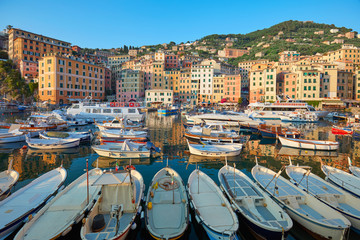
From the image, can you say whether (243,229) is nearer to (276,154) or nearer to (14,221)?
(14,221)

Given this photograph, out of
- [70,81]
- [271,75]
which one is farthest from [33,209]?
[271,75]

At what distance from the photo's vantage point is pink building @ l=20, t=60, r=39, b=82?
250 feet

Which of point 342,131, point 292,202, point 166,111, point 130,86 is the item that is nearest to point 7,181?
point 292,202

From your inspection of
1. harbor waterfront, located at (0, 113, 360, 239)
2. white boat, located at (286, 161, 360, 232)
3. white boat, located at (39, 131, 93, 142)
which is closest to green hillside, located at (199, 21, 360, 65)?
harbor waterfront, located at (0, 113, 360, 239)

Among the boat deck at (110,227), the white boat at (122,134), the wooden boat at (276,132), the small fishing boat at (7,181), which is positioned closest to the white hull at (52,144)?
the white boat at (122,134)

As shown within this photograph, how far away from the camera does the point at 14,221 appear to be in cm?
798

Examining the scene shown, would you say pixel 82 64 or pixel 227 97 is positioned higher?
pixel 82 64

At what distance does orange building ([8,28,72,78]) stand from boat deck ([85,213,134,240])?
3444 inches

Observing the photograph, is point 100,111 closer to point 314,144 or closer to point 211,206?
point 314,144

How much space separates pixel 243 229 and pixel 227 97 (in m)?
78.4

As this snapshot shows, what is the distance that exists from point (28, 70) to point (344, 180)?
311 ft

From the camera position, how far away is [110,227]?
25.5ft

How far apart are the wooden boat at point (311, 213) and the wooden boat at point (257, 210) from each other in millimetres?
663

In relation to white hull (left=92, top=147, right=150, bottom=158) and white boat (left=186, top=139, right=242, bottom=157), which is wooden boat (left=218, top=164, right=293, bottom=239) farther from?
white hull (left=92, top=147, right=150, bottom=158)
